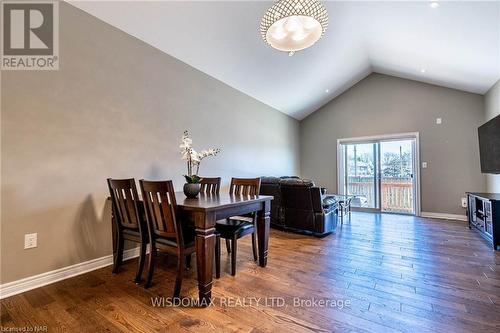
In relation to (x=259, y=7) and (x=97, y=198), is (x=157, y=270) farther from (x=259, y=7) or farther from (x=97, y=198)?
(x=259, y=7)

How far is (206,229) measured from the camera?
5.88ft

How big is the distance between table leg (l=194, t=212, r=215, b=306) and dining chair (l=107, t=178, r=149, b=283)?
25.7 inches

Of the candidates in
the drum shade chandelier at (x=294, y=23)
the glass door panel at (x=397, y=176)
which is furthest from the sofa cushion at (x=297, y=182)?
the glass door panel at (x=397, y=176)

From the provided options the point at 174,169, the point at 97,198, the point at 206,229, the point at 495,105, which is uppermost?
the point at 495,105

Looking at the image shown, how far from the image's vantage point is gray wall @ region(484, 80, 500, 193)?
4.08 metres

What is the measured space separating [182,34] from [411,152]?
544 centimetres

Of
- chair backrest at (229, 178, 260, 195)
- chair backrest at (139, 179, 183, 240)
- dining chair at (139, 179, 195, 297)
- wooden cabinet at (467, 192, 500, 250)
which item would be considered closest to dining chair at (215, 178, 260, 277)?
chair backrest at (229, 178, 260, 195)

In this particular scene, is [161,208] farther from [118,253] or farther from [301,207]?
[301,207]

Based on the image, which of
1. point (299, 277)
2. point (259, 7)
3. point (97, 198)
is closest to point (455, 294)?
point (299, 277)

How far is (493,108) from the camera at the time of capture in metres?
4.28

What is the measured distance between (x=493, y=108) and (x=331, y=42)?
314cm

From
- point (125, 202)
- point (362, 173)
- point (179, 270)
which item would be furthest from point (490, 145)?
point (125, 202)

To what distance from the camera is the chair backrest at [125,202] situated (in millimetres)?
2104

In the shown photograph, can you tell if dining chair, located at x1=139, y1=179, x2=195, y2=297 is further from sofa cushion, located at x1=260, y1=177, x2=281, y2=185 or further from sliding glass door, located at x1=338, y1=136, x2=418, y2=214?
sliding glass door, located at x1=338, y1=136, x2=418, y2=214
